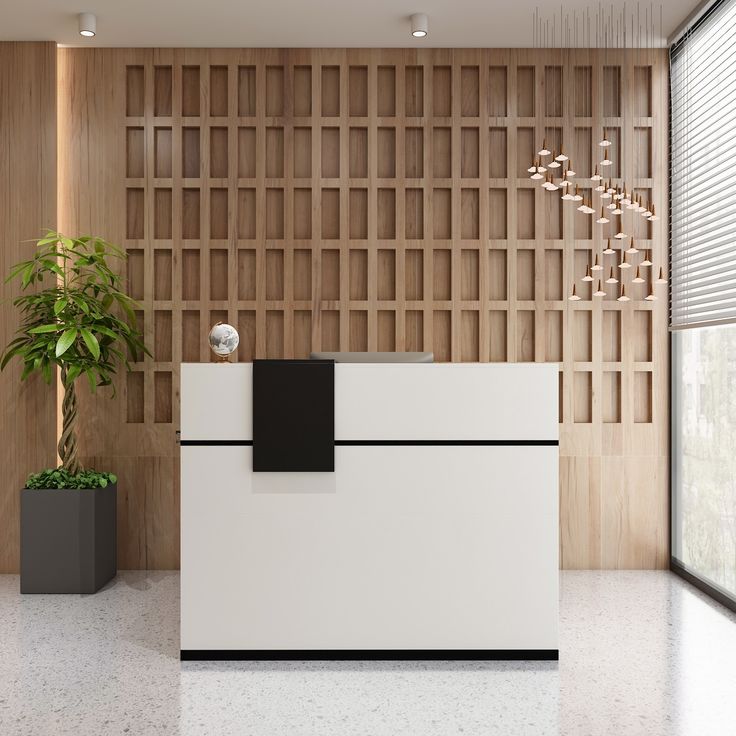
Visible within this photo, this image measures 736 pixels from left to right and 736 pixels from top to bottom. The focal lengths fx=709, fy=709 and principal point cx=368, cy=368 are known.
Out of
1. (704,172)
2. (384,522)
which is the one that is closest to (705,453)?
(704,172)

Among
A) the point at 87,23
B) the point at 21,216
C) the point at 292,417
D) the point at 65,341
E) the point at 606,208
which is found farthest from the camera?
the point at 606,208

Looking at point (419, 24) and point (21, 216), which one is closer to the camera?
point (419, 24)

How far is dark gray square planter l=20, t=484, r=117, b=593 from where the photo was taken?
392 centimetres

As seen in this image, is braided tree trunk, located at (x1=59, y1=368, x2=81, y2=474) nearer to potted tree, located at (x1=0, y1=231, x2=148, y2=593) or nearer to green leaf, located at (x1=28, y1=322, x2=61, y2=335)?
potted tree, located at (x1=0, y1=231, x2=148, y2=593)

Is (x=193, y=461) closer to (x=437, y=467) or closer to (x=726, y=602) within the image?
(x=437, y=467)

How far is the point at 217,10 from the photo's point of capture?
3.97 meters

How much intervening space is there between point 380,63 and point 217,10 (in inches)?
40.8

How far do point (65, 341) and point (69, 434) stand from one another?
0.61 m

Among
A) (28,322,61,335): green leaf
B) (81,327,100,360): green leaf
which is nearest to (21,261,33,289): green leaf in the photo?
(28,322,61,335): green leaf

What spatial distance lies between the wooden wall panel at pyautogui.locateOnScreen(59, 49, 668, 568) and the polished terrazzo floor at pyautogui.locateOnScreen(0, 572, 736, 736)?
3.49 feet

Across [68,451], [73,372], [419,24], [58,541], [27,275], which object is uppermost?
[419,24]

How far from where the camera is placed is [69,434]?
4.07 metres

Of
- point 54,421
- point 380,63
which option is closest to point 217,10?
point 380,63

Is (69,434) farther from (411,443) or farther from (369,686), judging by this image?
(369,686)
